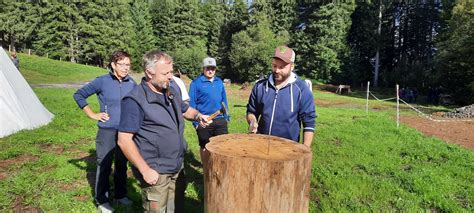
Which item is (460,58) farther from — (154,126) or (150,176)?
(150,176)

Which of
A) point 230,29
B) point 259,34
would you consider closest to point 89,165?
point 259,34

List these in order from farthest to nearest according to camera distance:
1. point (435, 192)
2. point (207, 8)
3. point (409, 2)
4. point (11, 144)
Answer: point (207, 8) < point (409, 2) < point (11, 144) < point (435, 192)

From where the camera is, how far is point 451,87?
2778cm

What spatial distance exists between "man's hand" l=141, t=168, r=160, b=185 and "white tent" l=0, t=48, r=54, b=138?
6790mm

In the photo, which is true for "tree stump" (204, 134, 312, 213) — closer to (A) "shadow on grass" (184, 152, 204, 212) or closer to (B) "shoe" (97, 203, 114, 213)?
(A) "shadow on grass" (184, 152, 204, 212)

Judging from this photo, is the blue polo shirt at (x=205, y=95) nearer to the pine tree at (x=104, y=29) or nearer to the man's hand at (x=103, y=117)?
the man's hand at (x=103, y=117)

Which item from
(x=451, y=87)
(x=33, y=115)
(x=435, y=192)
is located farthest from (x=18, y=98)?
(x=451, y=87)

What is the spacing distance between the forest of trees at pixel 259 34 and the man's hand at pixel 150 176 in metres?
35.3

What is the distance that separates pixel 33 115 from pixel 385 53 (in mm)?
43834

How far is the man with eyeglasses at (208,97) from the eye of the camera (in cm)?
557

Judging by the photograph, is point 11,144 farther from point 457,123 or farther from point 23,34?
point 23,34

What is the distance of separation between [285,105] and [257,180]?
45.0 inches

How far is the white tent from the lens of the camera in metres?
8.13

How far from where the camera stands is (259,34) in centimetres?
4047
